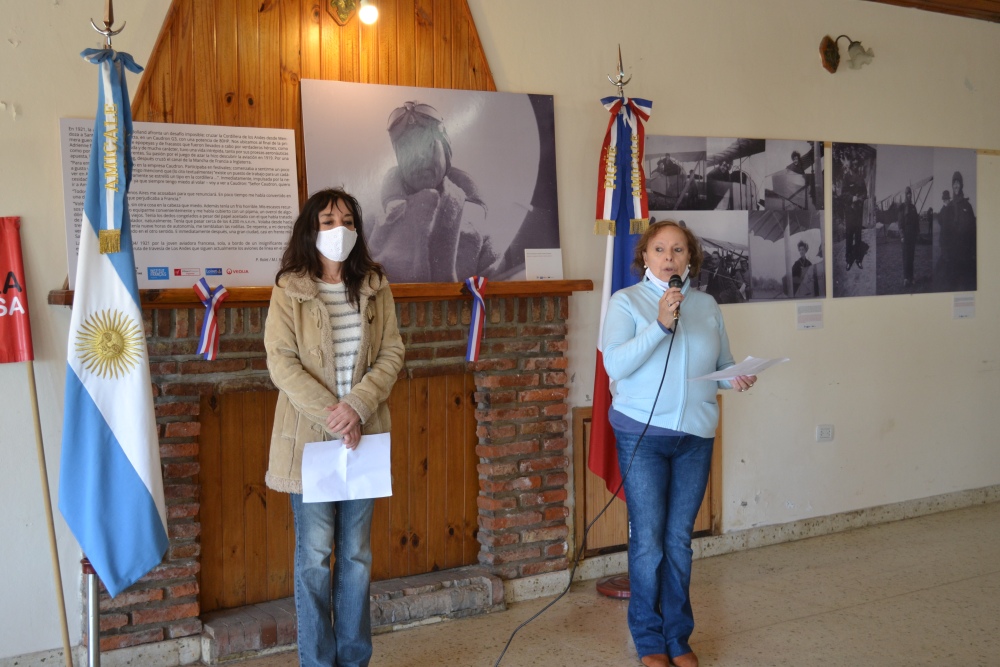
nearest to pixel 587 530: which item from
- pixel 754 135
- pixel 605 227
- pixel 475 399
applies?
pixel 475 399

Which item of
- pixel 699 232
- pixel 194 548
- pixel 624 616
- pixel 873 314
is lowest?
pixel 624 616

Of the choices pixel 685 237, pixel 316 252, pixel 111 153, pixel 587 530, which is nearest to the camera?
pixel 111 153

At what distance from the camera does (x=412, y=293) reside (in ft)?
12.5

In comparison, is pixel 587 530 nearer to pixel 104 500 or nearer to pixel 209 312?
pixel 209 312

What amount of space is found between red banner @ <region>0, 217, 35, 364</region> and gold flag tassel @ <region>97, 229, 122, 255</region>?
0.51m

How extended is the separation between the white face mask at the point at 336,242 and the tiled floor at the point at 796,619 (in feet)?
4.94

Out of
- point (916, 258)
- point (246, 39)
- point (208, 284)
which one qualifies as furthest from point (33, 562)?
point (916, 258)

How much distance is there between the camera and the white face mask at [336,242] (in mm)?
2990

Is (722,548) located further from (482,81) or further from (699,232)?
(482,81)

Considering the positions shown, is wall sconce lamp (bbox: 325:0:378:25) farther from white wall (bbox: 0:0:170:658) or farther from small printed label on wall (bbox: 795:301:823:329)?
small printed label on wall (bbox: 795:301:823:329)

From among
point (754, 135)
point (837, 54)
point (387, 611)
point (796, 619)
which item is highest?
point (837, 54)

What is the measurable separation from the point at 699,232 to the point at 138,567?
298 centimetres

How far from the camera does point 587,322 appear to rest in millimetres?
4477

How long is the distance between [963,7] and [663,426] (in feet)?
12.5
